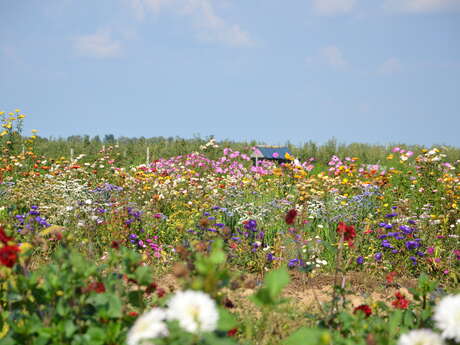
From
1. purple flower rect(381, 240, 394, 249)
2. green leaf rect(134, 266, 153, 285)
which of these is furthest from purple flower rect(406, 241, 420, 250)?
green leaf rect(134, 266, 153, 285)

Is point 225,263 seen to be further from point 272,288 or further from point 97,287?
point 272,288

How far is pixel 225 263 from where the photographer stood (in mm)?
4422

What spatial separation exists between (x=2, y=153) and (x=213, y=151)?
6565 millimetres

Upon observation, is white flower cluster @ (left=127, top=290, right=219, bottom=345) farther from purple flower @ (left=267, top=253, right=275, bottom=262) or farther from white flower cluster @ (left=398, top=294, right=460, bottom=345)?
purple flower @ (left=267, top=253, right=275, bottom=262)

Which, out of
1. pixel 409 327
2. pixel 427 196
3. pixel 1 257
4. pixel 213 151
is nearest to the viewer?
pixel 1 257

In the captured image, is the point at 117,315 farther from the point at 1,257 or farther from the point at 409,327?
the point at 409,327

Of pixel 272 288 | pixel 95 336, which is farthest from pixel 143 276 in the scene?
pixel 272 288

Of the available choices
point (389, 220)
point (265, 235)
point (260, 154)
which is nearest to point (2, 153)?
point (260, 154)

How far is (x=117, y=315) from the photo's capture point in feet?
6.91

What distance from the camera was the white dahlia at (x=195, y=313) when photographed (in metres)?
1.54

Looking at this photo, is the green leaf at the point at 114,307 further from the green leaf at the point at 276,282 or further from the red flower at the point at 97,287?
the green leaf at the point at 276,282

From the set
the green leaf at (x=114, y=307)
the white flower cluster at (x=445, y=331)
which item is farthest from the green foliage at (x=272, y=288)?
the green leaf at (x=114, y=307)

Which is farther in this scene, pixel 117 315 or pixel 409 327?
pixel 409 327

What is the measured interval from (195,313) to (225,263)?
2.90 m
